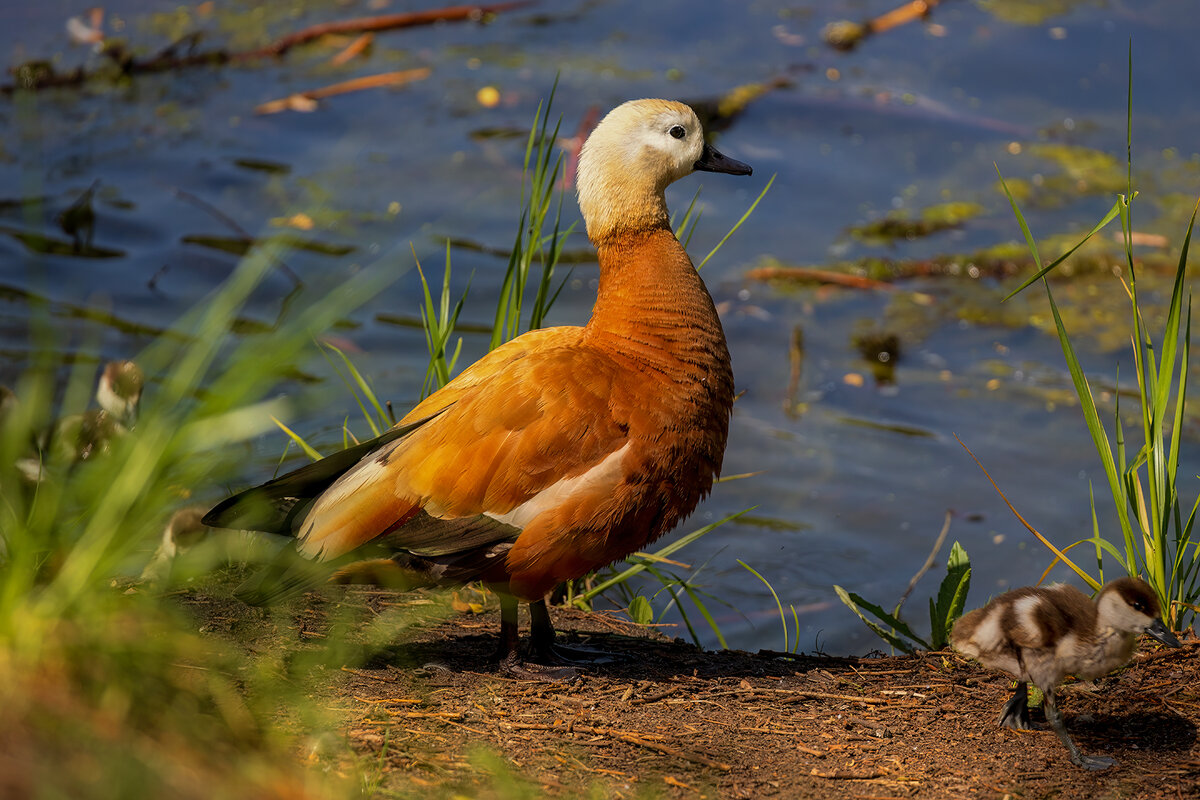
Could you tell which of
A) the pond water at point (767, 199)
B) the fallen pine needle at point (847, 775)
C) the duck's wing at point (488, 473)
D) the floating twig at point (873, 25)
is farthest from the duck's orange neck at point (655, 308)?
the floating twig at point (873, 25)

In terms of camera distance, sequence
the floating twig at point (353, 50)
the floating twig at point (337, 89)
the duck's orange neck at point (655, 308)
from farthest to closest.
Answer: the floating twig at point (353, 50)
the floating twig at point (337, 89)
the duck's orange neck at point (655, 308)

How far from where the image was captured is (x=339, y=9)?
12625 millimetres

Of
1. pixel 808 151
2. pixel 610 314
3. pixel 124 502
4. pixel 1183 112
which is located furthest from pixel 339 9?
pixel 124 502

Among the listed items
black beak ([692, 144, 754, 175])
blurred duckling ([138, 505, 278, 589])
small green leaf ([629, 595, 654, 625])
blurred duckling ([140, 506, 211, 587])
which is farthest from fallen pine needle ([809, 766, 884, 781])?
blurred duckling ([140, 506, 211, 587])

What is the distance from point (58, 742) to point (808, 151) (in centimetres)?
919

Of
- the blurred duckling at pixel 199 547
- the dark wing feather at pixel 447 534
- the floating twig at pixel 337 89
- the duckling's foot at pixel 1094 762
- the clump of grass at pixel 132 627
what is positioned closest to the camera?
the clump of grass at pixel 132 627

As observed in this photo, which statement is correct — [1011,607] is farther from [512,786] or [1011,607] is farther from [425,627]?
[425,627]

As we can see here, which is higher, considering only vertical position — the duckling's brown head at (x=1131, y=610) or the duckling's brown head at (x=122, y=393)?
the duckling's brown head at (x=1131, y=610)

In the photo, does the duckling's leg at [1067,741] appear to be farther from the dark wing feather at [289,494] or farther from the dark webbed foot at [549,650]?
the dark wing feather at [289,494]

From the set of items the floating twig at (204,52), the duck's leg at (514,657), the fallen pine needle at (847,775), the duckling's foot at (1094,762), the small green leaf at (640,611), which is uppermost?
the floating twig at (204,52)

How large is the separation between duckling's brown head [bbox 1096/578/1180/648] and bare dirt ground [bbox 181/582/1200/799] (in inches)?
13.8

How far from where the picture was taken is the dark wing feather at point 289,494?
4.16 metres

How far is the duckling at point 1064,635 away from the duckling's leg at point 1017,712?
0.6 inches

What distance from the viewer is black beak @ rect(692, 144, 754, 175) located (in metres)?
5.00
